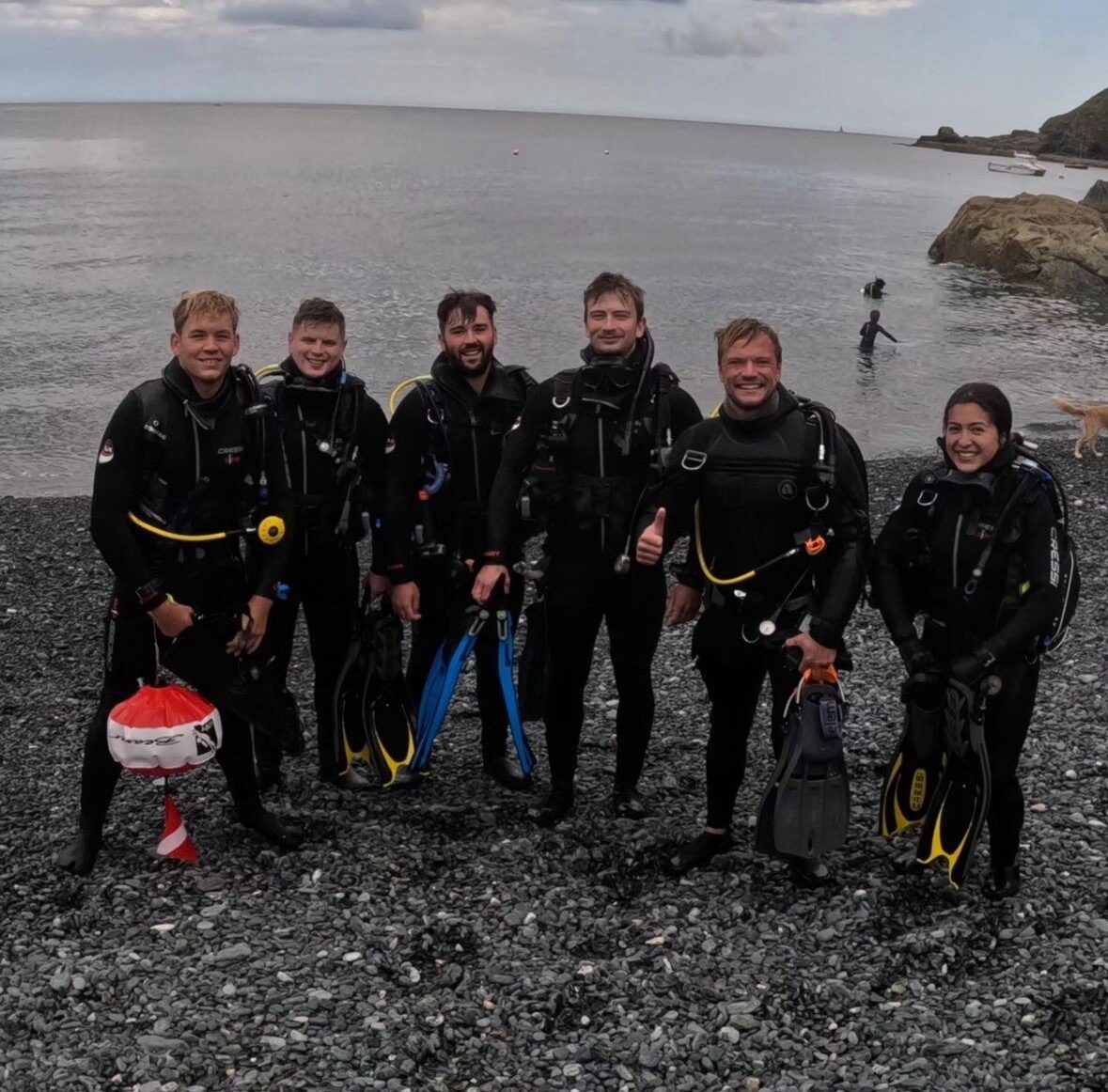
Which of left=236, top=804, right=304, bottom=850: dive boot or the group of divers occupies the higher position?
the group of divers

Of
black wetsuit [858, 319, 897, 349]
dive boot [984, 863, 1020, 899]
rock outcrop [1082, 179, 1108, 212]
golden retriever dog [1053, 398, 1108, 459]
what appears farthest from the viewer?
rock outcrop [1082, 179, 1108, 212]

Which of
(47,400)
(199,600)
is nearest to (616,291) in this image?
(199,600)

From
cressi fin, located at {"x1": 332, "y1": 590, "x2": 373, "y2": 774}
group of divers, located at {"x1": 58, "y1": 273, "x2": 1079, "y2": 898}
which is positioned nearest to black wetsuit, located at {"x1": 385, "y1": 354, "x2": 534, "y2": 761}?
group of divers, located at {"x1": 58, "y1": 273, "x2": 1079, "y2": 898}

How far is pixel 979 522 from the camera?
466 centimetres

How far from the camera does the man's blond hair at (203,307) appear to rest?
4734 millimetres

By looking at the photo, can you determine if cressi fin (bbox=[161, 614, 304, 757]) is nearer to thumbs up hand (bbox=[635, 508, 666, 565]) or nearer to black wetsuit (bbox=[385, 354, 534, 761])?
black wetsuit (bbox=[385, 354, 534, 761])

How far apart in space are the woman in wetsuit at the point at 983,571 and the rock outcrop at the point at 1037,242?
41.5 m

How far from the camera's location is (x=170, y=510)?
192 inches

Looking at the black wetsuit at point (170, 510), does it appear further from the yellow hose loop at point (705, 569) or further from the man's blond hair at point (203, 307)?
the yellow hose loop at point (705, 569)

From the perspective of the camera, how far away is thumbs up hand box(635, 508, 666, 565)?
15.9 ft

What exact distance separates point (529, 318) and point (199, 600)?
3057cm

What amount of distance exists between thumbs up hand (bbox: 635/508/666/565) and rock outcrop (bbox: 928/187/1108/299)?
137 feet

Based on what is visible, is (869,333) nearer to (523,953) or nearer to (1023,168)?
(523,953)

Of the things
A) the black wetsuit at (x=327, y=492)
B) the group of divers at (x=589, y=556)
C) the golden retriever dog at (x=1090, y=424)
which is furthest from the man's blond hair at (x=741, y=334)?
the golden retriever dog at (x=1090, y=424)
